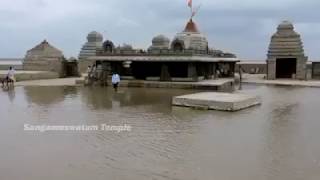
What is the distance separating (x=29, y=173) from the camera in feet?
23.6

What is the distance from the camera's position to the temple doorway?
37.2m

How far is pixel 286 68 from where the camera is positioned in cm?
3850

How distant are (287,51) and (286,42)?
2.27 ft

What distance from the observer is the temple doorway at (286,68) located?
3722cm

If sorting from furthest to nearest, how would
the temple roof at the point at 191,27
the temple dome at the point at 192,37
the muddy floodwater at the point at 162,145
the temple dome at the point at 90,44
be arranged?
the temple dome at the point at 90,44
the temple roof at the point at 191,27
the temple dome at the point at 192,37
the muddy floodwater at the point at 162,145

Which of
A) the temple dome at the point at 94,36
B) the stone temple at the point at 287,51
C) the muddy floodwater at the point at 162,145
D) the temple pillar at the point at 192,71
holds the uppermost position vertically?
the temple dome at the point at 94,36

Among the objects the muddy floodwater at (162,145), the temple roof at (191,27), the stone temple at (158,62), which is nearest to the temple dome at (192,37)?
the temple roof at (191,27)

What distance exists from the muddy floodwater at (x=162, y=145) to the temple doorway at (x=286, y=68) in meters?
22.0

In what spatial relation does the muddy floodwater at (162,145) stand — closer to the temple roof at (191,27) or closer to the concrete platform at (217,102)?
the concrete platform at (217,102)

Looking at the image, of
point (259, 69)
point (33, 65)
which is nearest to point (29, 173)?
point (33, 65)

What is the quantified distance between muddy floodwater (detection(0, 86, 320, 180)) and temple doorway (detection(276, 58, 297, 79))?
22.0 meters

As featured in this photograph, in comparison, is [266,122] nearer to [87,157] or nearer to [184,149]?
[184,149]

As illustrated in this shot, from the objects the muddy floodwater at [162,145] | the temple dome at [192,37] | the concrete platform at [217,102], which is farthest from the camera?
the temple dome at [192,37]

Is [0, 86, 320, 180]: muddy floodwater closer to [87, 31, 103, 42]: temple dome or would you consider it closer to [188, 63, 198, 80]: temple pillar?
[188, 63, 198, 80]: temple pillar
